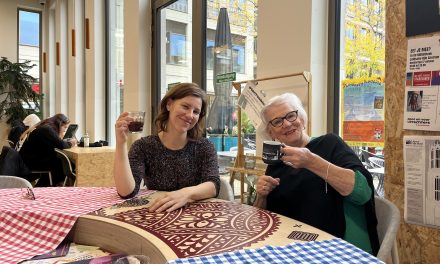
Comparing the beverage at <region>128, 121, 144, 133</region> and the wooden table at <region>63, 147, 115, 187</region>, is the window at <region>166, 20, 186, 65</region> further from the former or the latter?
the beverage at <region>128, 121, 144, 133</region>

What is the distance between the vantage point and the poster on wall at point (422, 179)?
1730 mm

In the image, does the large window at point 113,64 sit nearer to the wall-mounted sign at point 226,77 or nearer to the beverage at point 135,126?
the wall-mounted sign at point 226,77

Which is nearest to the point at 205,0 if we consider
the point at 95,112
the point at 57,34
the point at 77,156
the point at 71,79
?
the point at 77,156

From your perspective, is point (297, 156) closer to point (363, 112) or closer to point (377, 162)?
point (377, 162)

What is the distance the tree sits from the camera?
2.21 metres

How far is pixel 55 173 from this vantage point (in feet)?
15.0

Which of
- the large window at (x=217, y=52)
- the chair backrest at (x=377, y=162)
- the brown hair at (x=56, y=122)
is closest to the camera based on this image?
the chair backrest at (x=377, y=162)

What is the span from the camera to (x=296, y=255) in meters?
0.93

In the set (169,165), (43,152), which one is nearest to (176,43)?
(43,152)

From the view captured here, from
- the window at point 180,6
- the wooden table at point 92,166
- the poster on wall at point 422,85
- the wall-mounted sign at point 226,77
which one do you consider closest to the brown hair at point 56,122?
the wooden table at point 92,166

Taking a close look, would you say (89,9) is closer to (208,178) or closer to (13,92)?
(13,92)

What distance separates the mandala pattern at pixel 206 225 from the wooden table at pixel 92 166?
3.12m

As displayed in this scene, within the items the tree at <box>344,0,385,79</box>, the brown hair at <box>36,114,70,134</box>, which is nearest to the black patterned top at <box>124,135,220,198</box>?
the tree at <box>344,0,385,79</box>

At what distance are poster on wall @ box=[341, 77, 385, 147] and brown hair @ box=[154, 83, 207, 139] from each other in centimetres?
99
